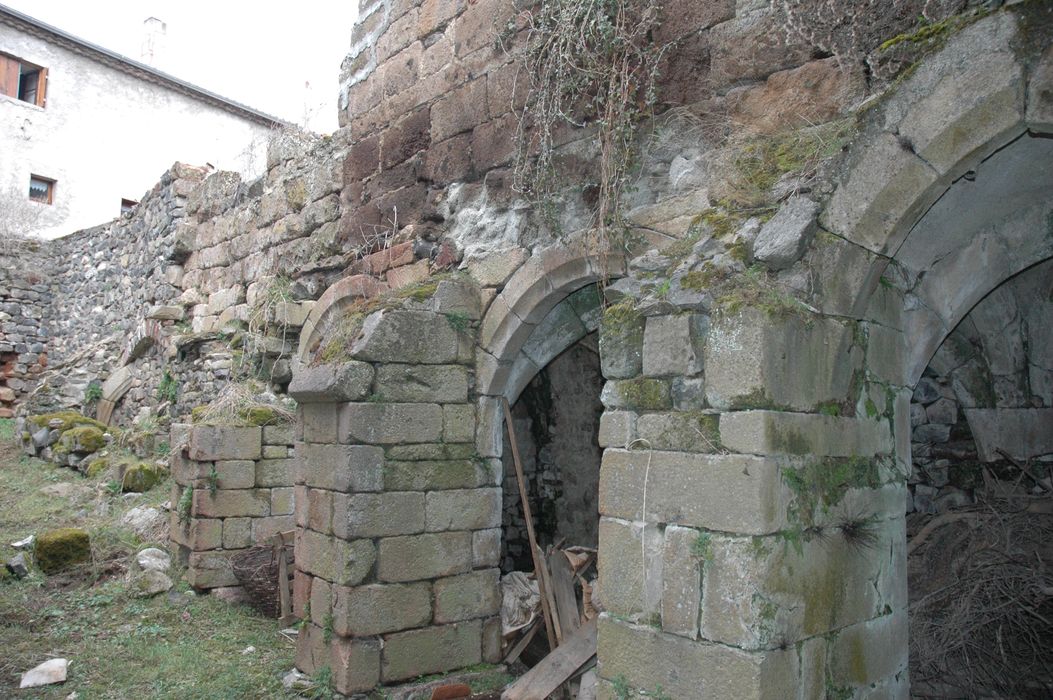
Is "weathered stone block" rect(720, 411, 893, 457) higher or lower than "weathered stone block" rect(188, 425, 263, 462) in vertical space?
higher

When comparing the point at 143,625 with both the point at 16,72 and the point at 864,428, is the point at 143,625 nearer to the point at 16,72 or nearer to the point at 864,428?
the point at 864,428

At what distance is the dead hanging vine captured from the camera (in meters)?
4.25

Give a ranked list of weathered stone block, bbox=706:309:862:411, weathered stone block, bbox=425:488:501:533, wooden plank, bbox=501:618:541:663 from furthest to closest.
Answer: wooden plank, bbox=501:618:541:663 < weathered stone block, bbox=425:488:501:533 < weathered stone block, bbox=706:309:862:411

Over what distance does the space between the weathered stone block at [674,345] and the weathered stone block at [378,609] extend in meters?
2.37

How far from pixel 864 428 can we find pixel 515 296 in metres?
2.21

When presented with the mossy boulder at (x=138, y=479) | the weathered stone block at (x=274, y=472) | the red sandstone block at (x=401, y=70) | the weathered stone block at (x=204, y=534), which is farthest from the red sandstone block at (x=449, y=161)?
the mossy boulder at (x=138, y=479)

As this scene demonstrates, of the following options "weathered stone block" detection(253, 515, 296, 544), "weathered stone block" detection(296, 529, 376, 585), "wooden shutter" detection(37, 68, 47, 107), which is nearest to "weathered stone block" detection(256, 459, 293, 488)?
"weathered stone block" detection(253, 515, 296, 544)

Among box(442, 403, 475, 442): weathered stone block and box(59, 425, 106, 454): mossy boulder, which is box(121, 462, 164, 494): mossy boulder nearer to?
box(59, 425, 106, 454): mossy boulder

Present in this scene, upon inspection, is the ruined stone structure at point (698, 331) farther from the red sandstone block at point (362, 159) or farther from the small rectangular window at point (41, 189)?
the small rectangular window at point (41, 189)

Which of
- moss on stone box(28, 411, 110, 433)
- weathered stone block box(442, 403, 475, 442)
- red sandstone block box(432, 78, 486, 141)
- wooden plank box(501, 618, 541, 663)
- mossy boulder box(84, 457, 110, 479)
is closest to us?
weathered stone block box(442, 403, 475, 442)

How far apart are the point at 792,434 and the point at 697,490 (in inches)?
15.5

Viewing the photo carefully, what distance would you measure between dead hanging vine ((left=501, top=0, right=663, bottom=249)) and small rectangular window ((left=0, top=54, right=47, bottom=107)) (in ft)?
52.7

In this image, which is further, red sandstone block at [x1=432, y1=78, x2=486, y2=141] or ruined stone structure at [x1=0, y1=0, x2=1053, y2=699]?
red sandstone block at [x1=432, y1=78, x2=486, y2=141]

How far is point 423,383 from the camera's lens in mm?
4992
